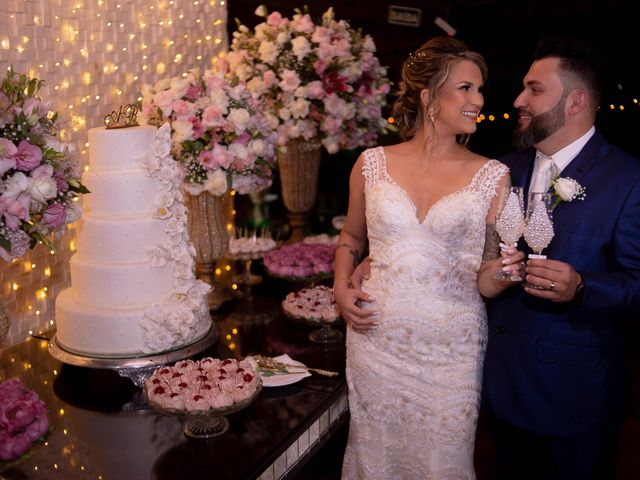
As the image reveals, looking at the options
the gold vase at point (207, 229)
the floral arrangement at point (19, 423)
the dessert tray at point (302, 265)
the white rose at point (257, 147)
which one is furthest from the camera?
the dessert tray at point (302, 265)

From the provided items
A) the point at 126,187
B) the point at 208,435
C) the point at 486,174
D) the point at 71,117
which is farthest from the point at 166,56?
the point at 208,435

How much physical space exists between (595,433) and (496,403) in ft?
1.17

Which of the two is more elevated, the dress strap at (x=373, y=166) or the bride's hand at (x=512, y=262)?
the dress strap at (x=373, y=166)

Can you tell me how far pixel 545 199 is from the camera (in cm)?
226

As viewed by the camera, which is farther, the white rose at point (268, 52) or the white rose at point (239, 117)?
the white rose at point (268, 52)

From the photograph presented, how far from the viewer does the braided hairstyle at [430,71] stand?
2.68 m

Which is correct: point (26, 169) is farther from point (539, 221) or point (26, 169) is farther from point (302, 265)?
point (302, 265)

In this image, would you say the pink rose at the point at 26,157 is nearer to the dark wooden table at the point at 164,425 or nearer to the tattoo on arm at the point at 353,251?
the dark wooden table at the point at 164,425

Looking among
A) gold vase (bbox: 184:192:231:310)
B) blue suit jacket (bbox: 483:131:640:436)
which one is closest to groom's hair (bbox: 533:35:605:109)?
blue suit jacket (bbox: 483:131:640:436)

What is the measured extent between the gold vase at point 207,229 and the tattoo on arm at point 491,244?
1.38 meters

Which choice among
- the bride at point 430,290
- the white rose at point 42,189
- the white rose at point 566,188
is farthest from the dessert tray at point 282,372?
the white rose at point 566,188

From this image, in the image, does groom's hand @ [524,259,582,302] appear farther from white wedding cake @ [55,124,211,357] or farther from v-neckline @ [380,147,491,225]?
white wedding cake @ [55,124,211,357]

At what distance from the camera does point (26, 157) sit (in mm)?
2078

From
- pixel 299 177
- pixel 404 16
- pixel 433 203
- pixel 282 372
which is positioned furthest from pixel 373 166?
pixel 404 16
